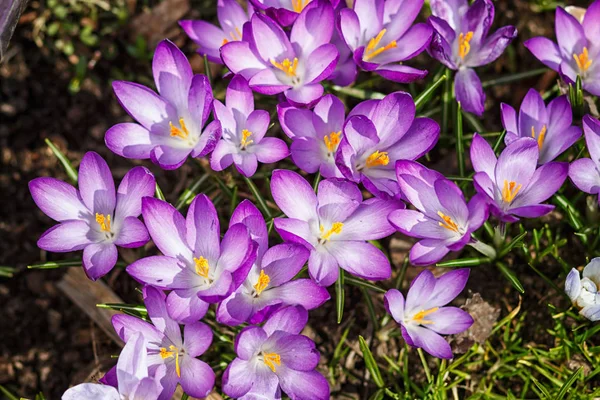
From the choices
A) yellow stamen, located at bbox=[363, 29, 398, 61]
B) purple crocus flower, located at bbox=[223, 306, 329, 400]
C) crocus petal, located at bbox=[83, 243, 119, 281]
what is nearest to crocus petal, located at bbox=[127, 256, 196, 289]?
crocus petal, located at bbox=[83, 243, 119, 281]

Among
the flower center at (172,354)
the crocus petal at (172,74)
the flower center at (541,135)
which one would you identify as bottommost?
the flower center at (172,354)

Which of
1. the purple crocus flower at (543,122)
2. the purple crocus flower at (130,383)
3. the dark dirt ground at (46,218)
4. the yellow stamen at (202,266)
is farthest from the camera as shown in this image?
the dark dirt ground at (46,218)

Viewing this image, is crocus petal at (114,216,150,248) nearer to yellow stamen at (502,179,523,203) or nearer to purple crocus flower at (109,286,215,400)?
purple crocus flower at (109,286,215,400)

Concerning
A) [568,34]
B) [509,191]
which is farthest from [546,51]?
[509,191]

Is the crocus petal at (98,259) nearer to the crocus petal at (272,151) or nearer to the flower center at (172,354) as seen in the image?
the flower center at (172,354)

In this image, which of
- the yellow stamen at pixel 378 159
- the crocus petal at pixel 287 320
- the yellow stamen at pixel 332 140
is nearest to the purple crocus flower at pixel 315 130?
the yellow stamen at pixel 332 140

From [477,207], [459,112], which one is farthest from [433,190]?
[459,112]
